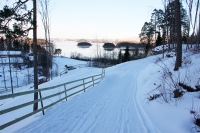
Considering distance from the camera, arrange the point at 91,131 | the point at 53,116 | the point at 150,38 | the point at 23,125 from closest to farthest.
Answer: the point at 91,131, the point at 23,125, the point at 53,116, the point at 150,38

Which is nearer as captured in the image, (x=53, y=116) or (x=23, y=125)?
(x=23, y=125)

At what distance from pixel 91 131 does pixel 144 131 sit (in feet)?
5.11

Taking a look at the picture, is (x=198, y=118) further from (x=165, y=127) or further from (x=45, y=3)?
(x=45, y=3)

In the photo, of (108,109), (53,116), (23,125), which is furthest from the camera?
(108,109)

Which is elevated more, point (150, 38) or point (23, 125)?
point (150, 38)

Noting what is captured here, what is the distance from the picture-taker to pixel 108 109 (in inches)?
296

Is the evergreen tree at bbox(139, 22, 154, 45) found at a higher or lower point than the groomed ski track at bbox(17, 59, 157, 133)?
higher

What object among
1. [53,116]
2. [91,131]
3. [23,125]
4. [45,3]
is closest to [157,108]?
[91,131]

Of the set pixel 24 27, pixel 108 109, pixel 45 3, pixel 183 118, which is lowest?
pixel 108 109

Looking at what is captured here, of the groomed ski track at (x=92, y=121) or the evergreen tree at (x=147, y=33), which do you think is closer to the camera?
the groomed ski track at (x=92, y=121)

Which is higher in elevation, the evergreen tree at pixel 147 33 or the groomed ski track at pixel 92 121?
the evergreen tree at pixel 147 33

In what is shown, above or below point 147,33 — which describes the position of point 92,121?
below

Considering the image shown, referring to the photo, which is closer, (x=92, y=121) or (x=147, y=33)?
(x=92, y=121)

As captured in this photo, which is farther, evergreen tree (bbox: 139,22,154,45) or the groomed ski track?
evergreen tree (bbox: 139,22,154,45)
